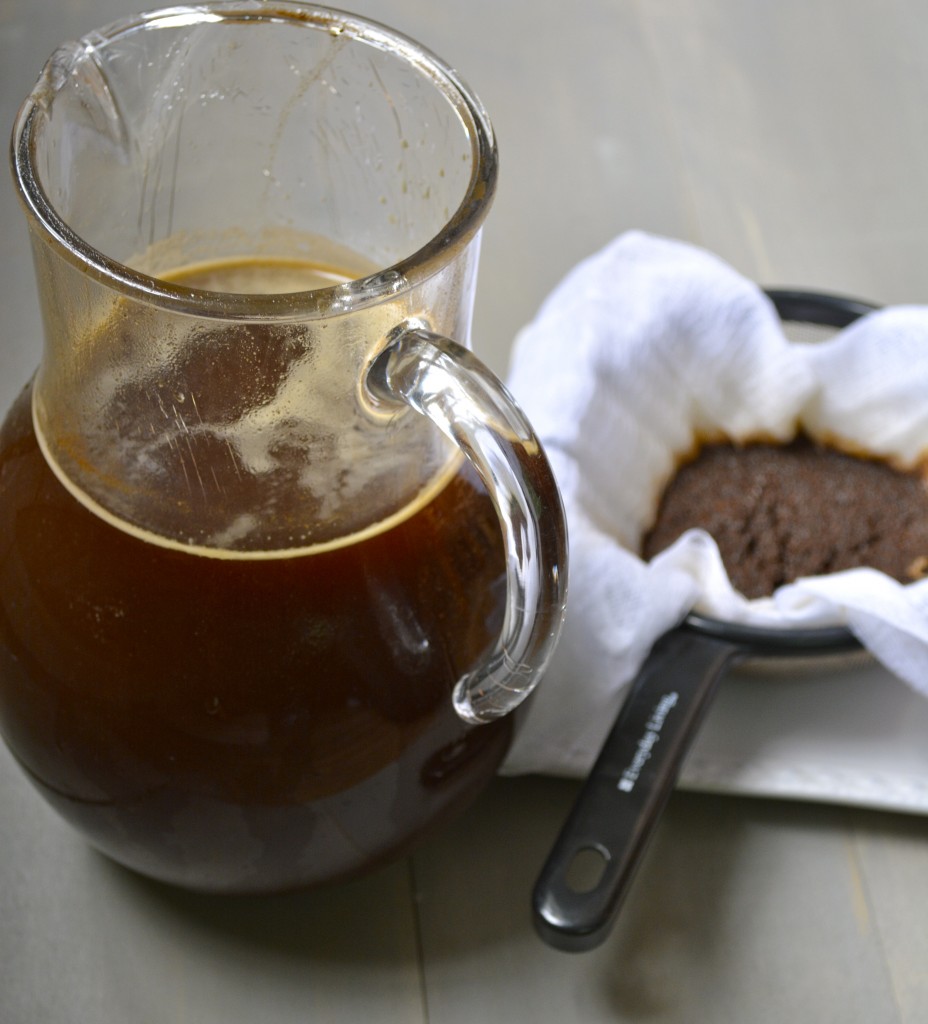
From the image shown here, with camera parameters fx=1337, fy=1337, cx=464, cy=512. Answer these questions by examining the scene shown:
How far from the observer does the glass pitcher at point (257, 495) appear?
35 cm

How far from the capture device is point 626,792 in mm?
488

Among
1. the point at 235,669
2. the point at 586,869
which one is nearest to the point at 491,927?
the point at 586,869

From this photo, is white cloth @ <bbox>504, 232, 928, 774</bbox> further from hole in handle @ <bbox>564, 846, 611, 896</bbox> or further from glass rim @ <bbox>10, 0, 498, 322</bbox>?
glass rim @ <bbox>10, 0, 498, 322</bbox>

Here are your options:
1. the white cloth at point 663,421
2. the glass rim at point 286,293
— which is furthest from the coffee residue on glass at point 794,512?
Answer: the glass rim at point 286,293

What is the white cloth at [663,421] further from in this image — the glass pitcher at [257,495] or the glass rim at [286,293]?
the glass rim at [286,293]

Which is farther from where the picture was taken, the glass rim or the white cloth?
the white cloth

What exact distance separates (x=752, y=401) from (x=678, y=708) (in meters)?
0.23

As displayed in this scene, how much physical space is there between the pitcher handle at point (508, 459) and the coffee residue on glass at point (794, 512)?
0.86 feet

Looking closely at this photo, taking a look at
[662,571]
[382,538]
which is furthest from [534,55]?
[382,538]

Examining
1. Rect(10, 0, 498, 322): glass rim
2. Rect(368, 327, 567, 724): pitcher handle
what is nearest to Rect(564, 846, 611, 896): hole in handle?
Rect(368, 327, 567, 724): pitcher handle

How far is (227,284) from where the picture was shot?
462mm

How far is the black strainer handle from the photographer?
0.46 meters

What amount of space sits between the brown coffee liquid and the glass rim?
0.25ft

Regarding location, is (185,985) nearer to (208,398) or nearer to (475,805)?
(475,805)
